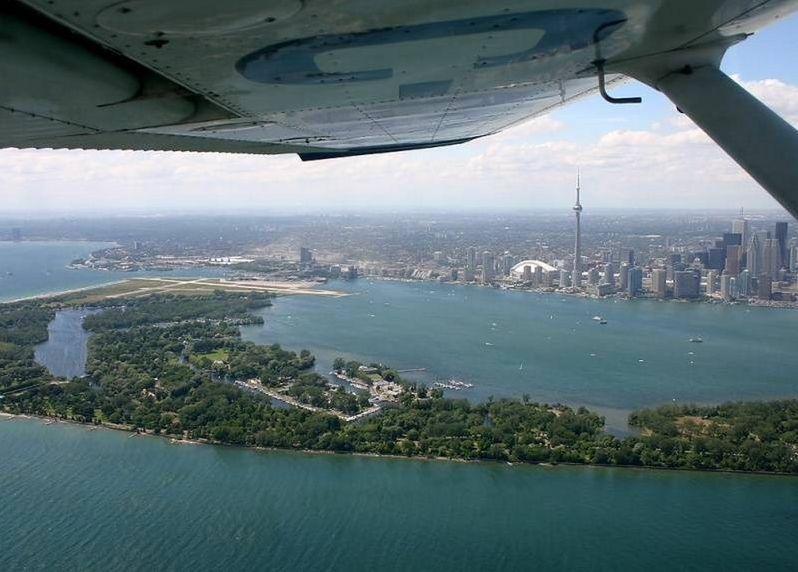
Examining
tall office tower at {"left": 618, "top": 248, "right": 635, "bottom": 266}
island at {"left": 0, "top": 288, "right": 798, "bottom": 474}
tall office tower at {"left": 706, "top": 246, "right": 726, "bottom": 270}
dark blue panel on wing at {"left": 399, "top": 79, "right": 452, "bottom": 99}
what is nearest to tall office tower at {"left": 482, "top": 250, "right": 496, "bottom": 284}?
tall office tower at {"left": 618, "top": 248, "right": 635, "bottom": 266}

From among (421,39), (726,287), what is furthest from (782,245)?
(421,39)

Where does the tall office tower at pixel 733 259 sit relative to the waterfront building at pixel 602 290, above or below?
above

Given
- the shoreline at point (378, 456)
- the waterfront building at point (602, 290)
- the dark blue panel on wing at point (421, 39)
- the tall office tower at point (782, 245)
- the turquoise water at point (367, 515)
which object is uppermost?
the dark blue panel on wing at point (421, 39)

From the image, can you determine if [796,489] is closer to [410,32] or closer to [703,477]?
[703,477]

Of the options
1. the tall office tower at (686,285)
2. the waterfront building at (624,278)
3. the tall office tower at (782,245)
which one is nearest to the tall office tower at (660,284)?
the tall office tower at (686,285)

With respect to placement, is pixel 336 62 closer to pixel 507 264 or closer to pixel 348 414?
pixel 348 414

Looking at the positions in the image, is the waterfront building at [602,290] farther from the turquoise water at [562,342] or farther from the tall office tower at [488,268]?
the tall office tower at [488,268]

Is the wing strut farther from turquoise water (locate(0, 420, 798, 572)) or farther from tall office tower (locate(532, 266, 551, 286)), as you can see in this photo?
tall office tower (locate(532, 266, 551, 286))

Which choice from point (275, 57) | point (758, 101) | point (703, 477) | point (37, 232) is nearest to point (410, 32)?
point (275, 57)
